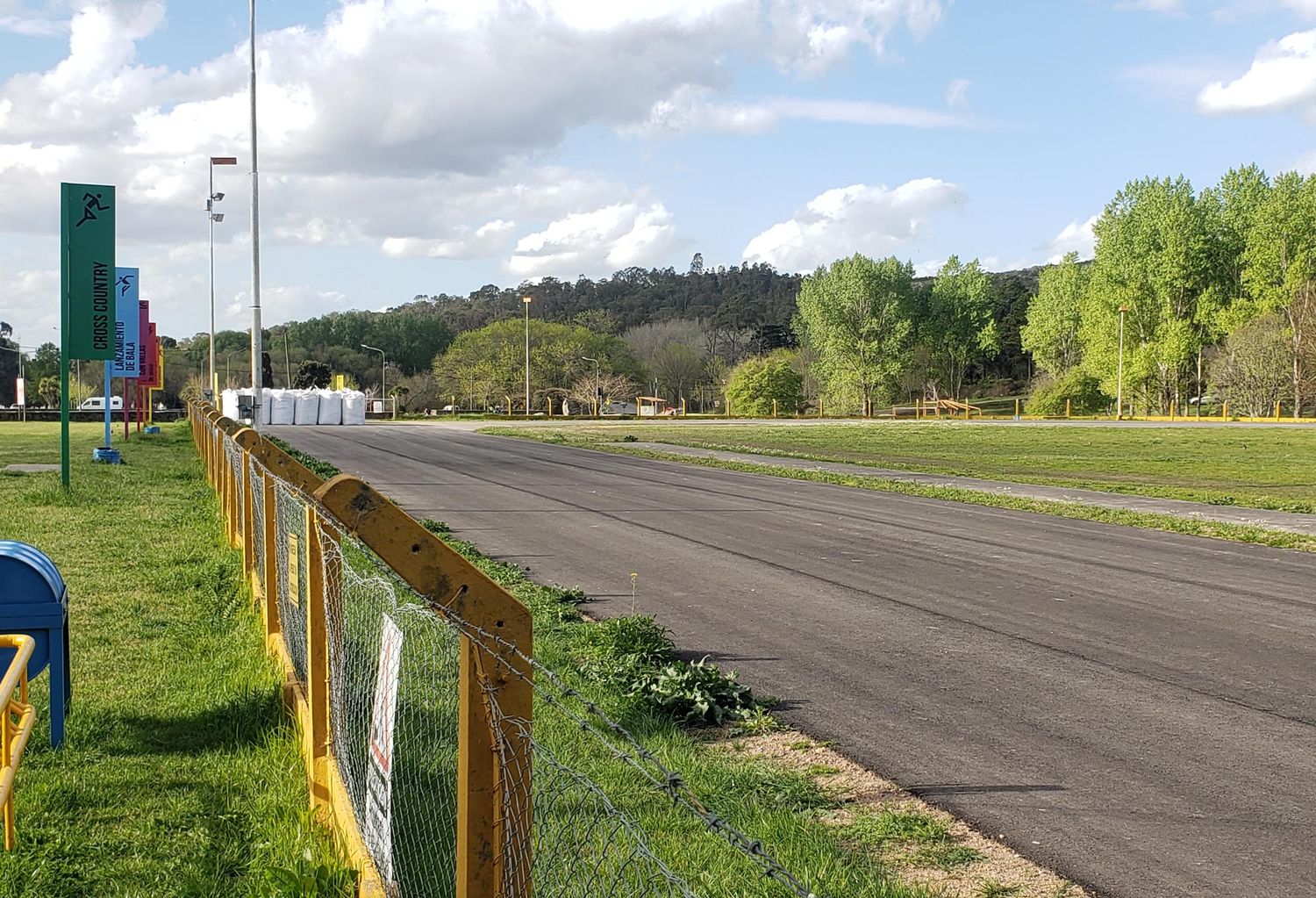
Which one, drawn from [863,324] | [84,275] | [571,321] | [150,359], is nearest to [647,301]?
[571,321]

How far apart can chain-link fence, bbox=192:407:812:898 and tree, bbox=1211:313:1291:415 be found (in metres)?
70.2

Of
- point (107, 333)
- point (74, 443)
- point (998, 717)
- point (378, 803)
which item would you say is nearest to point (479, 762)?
point (378, 803)

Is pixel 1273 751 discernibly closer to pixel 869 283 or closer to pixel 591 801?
pixel 591 801

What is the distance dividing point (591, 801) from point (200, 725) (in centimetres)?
225

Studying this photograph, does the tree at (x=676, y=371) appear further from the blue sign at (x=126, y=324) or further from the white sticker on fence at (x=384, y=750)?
the white sticker on fence at (x=384, y=750)

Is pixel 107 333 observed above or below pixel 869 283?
below

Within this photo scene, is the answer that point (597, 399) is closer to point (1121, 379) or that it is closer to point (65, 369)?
point (1121, 379)

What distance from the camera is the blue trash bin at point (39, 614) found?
556cm

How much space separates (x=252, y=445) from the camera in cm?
801

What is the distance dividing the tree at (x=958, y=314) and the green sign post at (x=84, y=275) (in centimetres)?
9085

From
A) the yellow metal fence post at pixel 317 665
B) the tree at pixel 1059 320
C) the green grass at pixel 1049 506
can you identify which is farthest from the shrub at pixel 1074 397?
the yellow metal fence post at pixel 317 665

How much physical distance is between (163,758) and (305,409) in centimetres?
6629

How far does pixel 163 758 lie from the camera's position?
554 centimetres

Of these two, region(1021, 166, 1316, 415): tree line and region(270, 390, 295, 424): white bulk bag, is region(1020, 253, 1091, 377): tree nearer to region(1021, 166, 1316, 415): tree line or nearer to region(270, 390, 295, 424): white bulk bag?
region(1021, 166, 1316, 415): tree line
